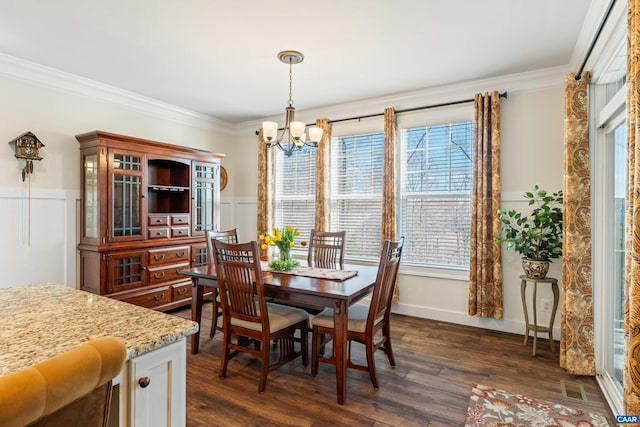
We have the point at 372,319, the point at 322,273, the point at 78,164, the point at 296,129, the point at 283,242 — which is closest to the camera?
the point at 372,319

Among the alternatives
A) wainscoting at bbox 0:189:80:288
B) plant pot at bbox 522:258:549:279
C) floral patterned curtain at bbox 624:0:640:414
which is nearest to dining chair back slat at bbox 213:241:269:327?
floral patterned curtain at bbox 624:0:640:414

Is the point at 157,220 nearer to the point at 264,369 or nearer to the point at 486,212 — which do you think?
the point at 264,369

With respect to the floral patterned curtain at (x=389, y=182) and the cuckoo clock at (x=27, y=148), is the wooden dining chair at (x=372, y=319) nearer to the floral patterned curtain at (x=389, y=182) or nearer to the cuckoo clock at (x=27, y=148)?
the floral patterned curtain at (x=389, y=182)

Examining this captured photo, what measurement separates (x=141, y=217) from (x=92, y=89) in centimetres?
156

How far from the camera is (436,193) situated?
4.17 m

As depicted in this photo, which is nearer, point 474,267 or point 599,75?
point 599,75

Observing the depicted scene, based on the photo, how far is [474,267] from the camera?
379cm

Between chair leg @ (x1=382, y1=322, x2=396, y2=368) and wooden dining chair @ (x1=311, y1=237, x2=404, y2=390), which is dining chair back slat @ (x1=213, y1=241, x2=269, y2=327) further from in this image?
chair leg @ (x1=382, y1=322, x2=396, y2=368)

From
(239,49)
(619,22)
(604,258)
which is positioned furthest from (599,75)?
(239,49)

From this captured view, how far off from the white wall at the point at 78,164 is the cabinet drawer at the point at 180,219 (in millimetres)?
1025

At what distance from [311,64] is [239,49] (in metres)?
0.72

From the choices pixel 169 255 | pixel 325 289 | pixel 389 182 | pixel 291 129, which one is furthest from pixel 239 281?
pixel 389 182

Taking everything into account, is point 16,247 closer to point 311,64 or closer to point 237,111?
point 237,111

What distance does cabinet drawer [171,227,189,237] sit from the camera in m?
4.38
